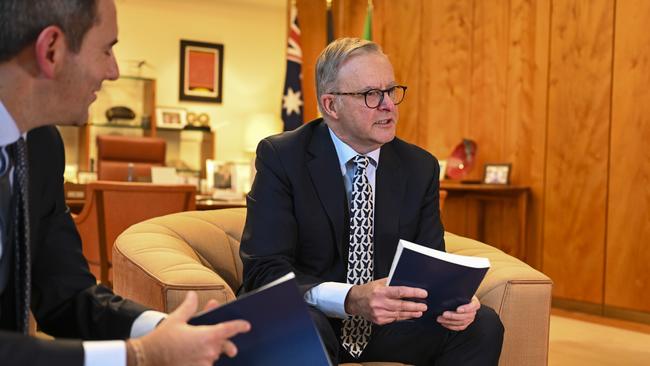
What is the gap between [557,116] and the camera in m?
5.99

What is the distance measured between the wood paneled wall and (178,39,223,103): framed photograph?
3.87 metres

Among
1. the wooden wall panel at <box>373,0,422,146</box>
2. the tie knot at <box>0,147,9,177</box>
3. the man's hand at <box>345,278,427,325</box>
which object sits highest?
the wooden wall panel at <box>373,0,422,146</box>

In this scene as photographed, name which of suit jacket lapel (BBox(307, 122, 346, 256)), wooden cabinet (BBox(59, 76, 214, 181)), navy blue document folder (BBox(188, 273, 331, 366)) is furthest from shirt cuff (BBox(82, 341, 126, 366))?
wooden cabinet (BBox(59, 76, 214, 181))

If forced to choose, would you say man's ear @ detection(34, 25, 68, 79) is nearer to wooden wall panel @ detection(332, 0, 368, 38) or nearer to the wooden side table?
the wooden side table

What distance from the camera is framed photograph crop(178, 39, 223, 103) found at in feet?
34.0

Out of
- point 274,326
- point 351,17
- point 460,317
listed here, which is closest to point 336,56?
point 460,317

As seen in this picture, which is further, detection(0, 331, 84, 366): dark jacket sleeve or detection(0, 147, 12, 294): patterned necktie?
detection(0, 147, 12, 294): patterned necktie

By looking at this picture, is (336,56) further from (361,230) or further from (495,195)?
(495,195)

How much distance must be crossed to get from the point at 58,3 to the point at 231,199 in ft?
15.3

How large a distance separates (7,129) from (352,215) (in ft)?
4.22

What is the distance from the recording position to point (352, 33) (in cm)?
831

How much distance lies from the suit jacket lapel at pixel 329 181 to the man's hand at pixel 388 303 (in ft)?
1.16

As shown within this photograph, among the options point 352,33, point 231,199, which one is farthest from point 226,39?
point 231,199

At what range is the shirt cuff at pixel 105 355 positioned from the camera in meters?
1.14
